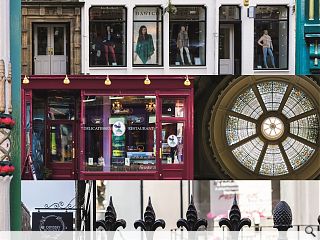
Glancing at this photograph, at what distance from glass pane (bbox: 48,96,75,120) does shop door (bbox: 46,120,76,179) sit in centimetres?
2

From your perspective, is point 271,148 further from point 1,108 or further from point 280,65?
point 1,108

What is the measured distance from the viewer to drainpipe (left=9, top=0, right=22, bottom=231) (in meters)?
3.09

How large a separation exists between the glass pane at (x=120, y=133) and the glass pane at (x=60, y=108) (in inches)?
2.4

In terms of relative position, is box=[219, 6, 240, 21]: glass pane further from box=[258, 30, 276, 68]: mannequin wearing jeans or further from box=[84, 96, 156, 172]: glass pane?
box=[84, 96, 156, 172]: glass pane

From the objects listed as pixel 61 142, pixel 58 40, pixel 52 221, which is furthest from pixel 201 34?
pixel 52 221

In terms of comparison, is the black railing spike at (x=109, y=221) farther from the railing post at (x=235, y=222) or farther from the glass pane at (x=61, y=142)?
the railing post at (x=235, y=222)

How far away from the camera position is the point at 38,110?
10.3ft

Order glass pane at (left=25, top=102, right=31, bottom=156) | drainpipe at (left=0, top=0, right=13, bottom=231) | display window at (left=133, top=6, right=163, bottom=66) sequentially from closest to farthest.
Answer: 1. drainpipe at (left=0, top=0, right=13, bottom=231)
2. glass pane at (left=25, top=102, right=31, bottom=156)
3. display window at (left=133, top=6, right=163, bottom=66)

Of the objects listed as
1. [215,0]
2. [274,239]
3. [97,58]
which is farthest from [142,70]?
[274,239]

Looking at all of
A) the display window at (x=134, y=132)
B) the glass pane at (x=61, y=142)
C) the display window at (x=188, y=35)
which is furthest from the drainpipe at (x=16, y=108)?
the display window at (x=188, y=35)

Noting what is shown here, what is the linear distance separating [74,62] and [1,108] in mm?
358

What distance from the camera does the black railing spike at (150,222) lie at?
10.5 ft

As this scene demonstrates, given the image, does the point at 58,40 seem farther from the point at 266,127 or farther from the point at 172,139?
the point at 266,127

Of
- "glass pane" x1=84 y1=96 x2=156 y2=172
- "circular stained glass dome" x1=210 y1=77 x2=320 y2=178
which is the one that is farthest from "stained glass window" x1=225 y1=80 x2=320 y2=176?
"glass pane" x1=84 y1=96 x2=156 y2=172
